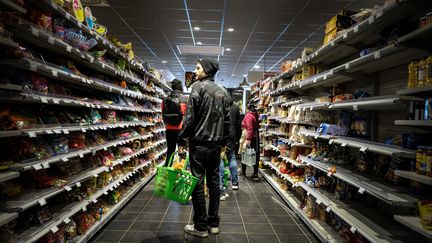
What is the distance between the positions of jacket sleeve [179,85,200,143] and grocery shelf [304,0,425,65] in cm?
169

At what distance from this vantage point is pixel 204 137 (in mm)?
2982

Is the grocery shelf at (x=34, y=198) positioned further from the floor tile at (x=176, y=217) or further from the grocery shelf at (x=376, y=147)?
the grocery shelf at (x=376, y=147)

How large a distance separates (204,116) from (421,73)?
205cm

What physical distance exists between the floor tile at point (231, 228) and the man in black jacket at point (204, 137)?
166mm

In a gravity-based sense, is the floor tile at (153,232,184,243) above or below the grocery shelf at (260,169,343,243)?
below

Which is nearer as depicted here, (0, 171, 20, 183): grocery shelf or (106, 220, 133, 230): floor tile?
(0, 171, 20, 183): grocery shelf

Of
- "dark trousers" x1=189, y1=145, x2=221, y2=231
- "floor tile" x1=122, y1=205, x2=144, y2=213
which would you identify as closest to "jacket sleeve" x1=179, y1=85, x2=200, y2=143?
"dark trousers" x1=189, y1=145, x2=221, y2=231

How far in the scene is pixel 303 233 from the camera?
326cm

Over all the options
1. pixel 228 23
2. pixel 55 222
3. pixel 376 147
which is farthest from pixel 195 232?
pixel 228 23

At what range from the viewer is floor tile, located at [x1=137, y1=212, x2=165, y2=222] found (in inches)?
140

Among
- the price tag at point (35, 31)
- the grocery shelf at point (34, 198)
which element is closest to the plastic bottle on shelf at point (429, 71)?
the price tag at point (35, 31)

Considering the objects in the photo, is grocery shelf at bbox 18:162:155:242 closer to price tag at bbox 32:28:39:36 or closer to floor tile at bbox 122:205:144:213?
floor tile at bbox 122:205:144:213

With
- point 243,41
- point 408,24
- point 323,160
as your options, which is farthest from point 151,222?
point 243,41

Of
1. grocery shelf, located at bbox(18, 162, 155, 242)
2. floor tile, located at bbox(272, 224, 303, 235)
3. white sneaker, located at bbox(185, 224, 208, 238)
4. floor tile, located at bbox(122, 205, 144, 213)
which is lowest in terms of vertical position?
floor tile, located at bbox(122, 205, 144, 213)
